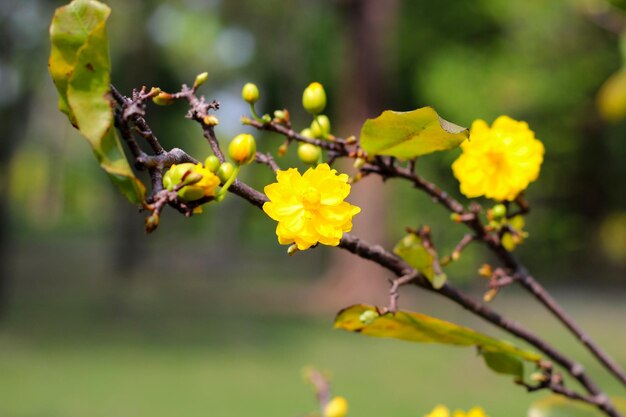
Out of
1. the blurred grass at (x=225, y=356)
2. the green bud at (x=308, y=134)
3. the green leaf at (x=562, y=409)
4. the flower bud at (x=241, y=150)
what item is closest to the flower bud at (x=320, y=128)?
the green bud at (x=308, y=134)

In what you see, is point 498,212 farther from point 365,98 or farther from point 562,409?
point 365,98

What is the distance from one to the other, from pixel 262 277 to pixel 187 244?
766 cm

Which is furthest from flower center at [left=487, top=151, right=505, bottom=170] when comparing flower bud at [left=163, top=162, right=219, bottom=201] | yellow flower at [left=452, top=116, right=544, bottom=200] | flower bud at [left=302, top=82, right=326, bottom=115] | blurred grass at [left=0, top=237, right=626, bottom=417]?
blurred grass at [left=0, top=237, right=626, bottom=417]

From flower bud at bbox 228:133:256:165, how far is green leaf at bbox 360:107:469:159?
0.06 metres

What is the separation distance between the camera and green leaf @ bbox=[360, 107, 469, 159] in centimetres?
38

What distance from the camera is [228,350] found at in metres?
5.88

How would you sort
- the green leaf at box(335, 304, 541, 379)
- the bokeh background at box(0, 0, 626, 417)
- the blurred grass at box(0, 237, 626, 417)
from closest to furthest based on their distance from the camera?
the green leaf at box(335, 304, 541, 379) → the blurred grass at box(0, 237, 626, 417) → the bokeh background at box(0, 0, 626, 417)

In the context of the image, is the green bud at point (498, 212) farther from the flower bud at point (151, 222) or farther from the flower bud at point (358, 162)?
the flower bud at point (151, 222)

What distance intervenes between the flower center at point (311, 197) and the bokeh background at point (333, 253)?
289cm

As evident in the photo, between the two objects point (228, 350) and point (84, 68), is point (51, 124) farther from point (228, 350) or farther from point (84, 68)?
point (84, 68)

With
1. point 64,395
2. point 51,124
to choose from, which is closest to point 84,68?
point 64,395

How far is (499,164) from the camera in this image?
0.49 metres

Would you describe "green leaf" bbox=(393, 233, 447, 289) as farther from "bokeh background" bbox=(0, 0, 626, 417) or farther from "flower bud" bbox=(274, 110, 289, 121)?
"bokeh background" bbox=(0, 0, 626, 417)

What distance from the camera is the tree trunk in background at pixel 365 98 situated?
700 centimetres
